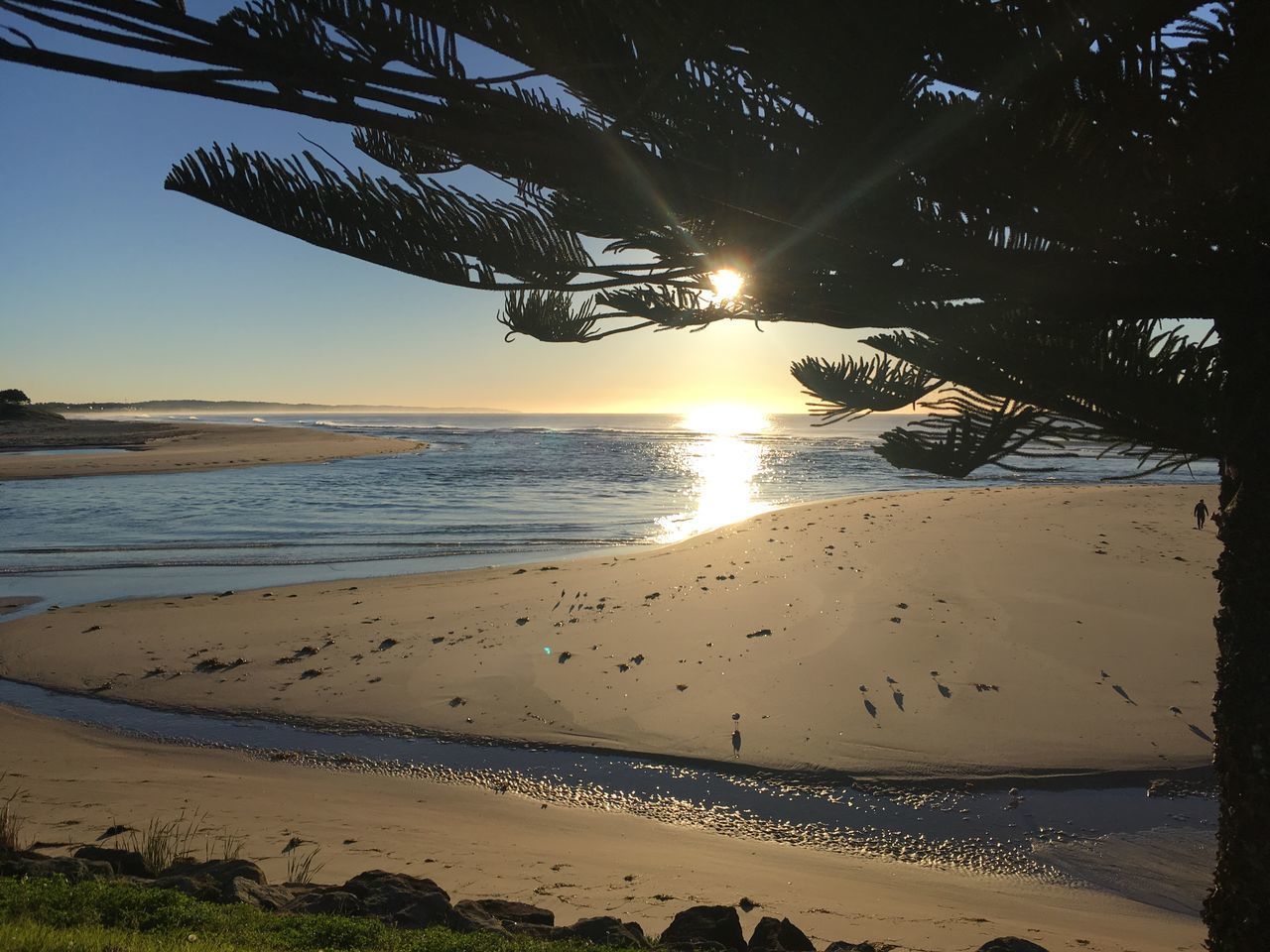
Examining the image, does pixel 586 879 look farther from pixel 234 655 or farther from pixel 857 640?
pixel 234 655

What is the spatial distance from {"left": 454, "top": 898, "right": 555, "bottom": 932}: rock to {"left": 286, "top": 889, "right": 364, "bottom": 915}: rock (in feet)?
1.34

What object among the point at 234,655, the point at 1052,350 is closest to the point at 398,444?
the point at 234,655

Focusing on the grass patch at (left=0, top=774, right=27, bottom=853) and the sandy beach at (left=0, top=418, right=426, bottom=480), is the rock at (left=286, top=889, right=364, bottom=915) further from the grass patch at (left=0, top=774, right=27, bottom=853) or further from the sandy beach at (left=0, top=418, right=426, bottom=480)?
the sandy beach at (left=0, top=418, right=426, bottom=480)

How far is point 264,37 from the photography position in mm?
1638

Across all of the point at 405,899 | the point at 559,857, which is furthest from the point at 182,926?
the point at 559,857

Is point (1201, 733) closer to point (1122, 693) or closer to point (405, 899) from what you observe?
point (1122, 693)

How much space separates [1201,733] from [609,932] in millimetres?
4523

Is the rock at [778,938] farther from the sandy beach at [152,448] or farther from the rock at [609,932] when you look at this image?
the sandy beach at [152,448]

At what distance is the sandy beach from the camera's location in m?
28.7

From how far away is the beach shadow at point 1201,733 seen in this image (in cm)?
545

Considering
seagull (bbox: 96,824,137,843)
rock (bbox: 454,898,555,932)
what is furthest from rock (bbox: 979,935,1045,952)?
seagull (bbox: 96,824,137,843)

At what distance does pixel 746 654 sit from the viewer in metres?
7.10

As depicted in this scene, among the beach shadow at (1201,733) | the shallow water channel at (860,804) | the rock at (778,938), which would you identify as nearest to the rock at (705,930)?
the rock at (778,938)

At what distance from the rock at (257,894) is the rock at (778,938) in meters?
1.91
